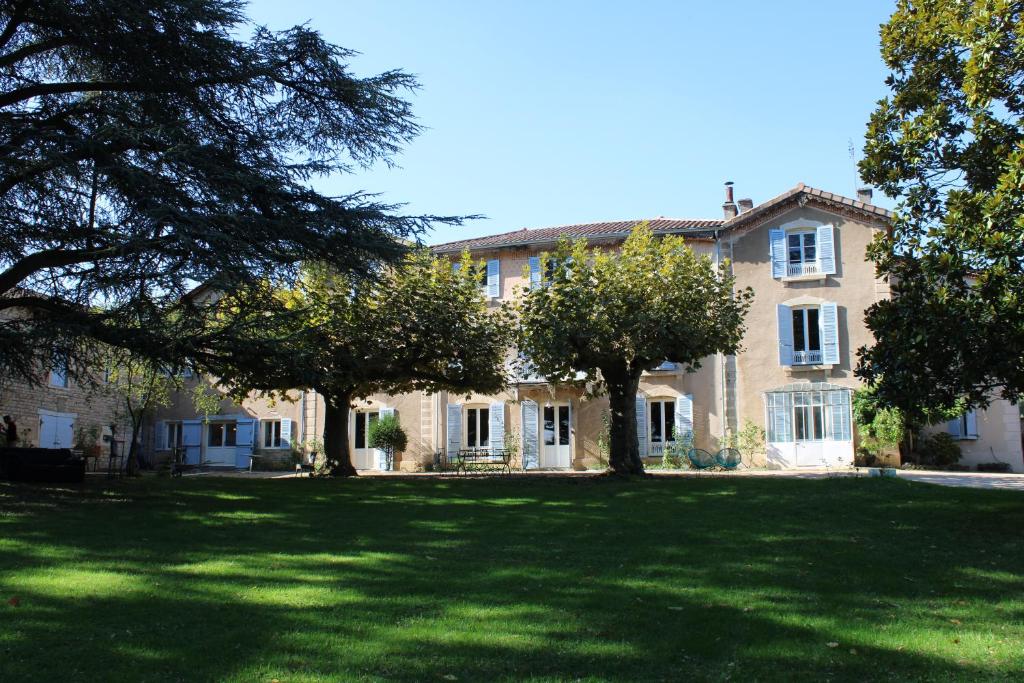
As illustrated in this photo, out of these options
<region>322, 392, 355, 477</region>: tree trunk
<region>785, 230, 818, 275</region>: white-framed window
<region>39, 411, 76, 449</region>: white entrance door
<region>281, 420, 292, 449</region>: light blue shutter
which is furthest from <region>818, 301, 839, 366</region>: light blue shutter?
<region>39, 411, 76, 449</region>: white entrance door

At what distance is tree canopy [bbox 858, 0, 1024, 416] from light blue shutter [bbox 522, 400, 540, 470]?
1565 cm

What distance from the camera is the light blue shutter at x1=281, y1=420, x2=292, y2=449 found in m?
28.0

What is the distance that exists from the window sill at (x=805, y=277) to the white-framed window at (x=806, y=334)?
0.79 m

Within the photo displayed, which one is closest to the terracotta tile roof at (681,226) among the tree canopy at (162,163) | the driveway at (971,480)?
the driveway at (971,480)

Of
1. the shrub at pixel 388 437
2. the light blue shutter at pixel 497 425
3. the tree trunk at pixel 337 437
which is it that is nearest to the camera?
the tree trunk at pixel 337 437

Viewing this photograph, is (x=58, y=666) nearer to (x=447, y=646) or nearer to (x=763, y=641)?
(x=447, y=646)

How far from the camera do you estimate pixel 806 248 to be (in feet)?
78.7

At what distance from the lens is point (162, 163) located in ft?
37.2

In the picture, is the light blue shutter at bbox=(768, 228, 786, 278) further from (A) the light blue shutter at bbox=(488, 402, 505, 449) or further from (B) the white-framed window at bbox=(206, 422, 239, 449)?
(B) the white-framed window at bbox=(206, 422, 239, 449)

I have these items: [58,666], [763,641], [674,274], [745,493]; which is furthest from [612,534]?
[674,274]

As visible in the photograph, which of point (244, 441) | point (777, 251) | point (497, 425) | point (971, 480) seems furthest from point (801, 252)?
point (244, 441)

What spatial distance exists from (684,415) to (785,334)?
3703mm

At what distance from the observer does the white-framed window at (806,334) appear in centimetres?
2352

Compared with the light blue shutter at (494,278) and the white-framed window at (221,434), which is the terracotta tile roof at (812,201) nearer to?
the light blue shutter at (494,278)
